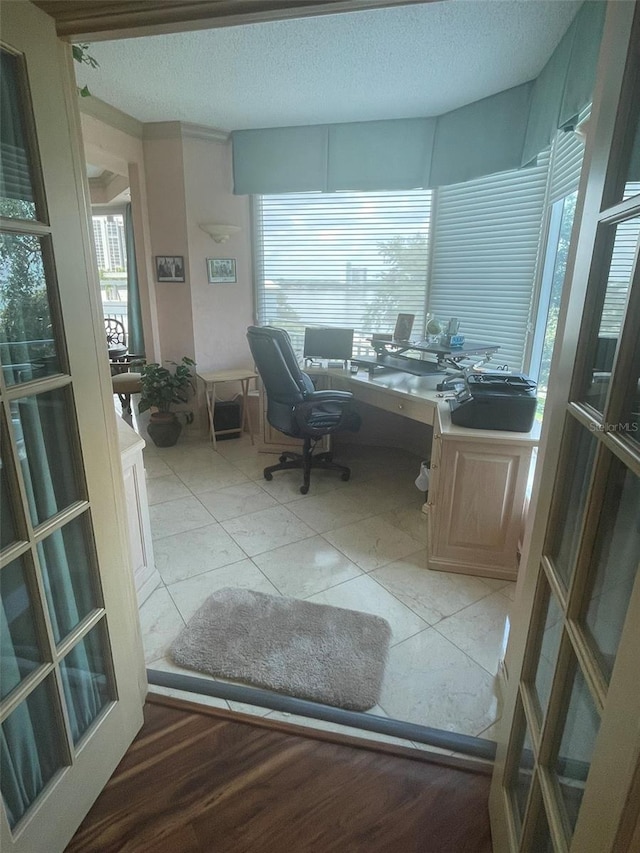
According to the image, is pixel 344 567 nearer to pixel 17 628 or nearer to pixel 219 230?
pixel 17 628

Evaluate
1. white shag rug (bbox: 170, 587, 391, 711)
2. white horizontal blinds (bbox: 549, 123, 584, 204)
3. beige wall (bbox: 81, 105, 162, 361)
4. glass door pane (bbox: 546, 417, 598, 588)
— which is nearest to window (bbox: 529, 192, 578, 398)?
white horizontal blinds (bbox: 549, 123, 584, 204)

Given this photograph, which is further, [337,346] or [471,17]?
[337,346]

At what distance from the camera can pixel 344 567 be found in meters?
2.31

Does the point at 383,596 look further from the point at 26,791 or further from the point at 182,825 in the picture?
the point at 26,791

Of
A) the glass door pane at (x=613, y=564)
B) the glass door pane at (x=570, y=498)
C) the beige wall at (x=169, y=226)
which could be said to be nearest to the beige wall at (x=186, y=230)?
the beige wall at (x=169, y=226)

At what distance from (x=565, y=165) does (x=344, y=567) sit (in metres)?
2.40

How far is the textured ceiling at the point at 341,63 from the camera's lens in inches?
80.6

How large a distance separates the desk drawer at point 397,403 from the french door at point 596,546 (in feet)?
5.29

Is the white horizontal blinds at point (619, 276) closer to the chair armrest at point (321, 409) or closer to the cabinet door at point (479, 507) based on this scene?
the cabinet door at point (479, 507)

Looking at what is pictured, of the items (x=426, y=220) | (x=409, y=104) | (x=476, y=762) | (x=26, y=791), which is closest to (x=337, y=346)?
(x=426, y=220)

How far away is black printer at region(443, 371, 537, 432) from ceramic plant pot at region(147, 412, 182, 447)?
2613mm

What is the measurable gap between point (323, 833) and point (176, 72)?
3.54 meters

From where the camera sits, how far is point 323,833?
1178 millimetres

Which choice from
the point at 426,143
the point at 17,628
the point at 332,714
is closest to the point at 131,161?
the point at 426,143
